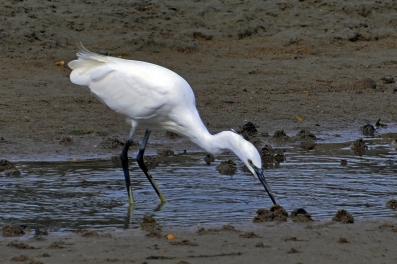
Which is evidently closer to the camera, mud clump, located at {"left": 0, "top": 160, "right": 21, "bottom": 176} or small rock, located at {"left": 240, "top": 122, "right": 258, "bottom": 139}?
mud clump, located at {"left": 0, "top": 160, "right": 21, "bottom": 176}

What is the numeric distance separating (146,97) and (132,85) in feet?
0.69

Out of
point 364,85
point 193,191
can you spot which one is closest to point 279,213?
point 193,191

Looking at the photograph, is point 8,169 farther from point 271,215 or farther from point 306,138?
point 306,138

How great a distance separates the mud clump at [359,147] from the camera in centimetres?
1179

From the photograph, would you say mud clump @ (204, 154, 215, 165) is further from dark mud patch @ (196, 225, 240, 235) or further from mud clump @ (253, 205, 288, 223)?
dark mud patch @ (196, 225, 240, 235)

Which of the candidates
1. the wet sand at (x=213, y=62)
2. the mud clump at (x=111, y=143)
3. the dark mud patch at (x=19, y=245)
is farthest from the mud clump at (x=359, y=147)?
the dark mud patch at (x=19, y=245)

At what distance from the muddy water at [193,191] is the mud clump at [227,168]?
2.7 inches

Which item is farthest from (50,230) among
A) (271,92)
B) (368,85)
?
(368,85)

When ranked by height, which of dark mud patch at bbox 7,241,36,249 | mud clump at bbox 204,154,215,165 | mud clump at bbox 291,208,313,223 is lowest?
mud clump at bbox 204,154,215,165

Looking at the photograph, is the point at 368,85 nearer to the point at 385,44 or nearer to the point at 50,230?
the point at 385,44

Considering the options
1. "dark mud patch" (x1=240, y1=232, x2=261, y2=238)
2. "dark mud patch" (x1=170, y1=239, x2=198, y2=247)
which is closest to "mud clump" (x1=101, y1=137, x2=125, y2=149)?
"dark mud patch" (x1=240, y1=232, x2=261, y2=238)

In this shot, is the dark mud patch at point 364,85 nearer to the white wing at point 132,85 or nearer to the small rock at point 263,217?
the white wing at point 132,85

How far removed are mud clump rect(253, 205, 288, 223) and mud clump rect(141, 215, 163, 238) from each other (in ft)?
2.35

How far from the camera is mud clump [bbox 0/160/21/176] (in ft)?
33.9
